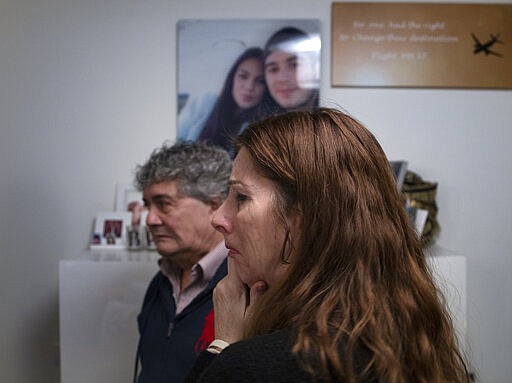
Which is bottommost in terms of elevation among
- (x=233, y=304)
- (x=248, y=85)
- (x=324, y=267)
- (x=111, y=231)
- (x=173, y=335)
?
(x=173, y=335)

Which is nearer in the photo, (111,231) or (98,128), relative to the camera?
(111,231)

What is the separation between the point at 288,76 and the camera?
9.05 ft

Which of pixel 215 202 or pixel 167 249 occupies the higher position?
pixel 215 202

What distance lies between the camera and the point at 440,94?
9.29 feet

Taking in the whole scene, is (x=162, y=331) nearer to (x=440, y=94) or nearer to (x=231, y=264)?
(x=231, y=264)

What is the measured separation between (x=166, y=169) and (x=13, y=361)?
1.41 metres

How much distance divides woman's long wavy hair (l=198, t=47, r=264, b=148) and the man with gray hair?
Answer: 72 cm

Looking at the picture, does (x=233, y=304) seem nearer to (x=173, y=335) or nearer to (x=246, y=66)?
(x=173, y=335)

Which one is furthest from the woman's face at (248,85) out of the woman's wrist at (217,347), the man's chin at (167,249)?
the woman's wrist at (217,347)

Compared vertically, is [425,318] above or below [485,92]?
below

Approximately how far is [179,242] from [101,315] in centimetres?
71

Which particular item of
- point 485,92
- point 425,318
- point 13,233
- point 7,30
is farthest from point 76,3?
point 425,318

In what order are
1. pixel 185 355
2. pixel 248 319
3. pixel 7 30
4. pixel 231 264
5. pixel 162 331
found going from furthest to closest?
pixel 7 30 < pixel 162 331 < pixel 185 355 < pixel 231 264 < pixel 248 319

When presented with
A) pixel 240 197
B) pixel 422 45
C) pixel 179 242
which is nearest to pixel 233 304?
pixel 240 197
